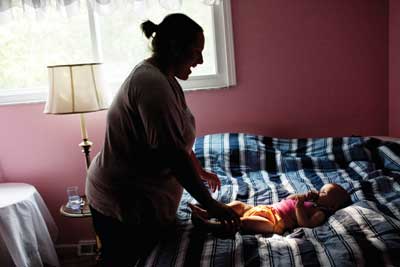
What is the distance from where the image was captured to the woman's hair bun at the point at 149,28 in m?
1.31

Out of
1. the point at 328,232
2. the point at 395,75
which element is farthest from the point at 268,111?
the point at 328,232

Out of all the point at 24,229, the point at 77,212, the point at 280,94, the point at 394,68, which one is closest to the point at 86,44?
the point at 77,212

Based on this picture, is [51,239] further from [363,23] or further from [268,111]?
[363,23]

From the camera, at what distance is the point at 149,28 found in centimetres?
132

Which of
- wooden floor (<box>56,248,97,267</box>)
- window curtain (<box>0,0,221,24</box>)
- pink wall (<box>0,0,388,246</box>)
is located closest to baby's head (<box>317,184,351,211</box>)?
pink wall (<box>0,0,388,246</box>)

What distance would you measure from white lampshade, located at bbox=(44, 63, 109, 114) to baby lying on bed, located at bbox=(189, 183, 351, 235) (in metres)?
0.84

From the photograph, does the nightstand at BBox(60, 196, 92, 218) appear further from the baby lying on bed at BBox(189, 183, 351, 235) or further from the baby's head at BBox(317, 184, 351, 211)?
the baby's head at BBox(317, 184, 351, 211)

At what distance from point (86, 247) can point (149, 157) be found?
1.60 meters

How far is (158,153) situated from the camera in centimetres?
122

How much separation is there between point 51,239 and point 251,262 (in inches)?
61.8

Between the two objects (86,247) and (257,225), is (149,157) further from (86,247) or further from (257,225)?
(86,247)

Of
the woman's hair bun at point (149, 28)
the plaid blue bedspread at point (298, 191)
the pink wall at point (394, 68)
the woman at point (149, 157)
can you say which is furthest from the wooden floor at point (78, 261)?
the pink wall at point (394, 68)

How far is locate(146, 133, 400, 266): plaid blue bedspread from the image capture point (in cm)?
122

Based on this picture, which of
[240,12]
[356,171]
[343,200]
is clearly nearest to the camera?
[343,200]
